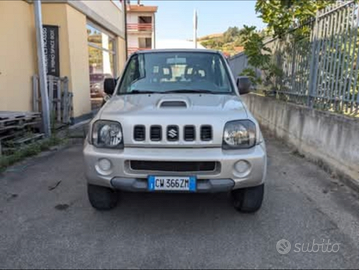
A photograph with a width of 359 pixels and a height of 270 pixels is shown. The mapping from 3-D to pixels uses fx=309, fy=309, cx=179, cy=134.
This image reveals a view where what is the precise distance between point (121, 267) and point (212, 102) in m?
1.83

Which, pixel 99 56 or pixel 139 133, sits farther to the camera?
pixel 99 56

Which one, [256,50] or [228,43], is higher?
[228,43]

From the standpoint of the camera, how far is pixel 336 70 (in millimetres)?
4902

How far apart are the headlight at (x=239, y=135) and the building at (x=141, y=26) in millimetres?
30534

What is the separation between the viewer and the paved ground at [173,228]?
8.46 ft

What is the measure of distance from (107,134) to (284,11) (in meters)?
6.29

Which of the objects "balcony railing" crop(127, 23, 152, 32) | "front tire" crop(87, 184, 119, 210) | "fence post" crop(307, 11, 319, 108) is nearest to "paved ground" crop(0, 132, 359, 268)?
"front tire" crop(87, 184, 119, 210)

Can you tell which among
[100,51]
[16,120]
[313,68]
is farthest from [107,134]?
[100,51]

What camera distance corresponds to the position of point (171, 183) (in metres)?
2.86

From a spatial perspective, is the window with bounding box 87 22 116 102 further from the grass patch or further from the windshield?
the windshield

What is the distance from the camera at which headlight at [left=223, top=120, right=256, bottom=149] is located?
292cm

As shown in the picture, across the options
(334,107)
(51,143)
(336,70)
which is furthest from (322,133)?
(51,143)

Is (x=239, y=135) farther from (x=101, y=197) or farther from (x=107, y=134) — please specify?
(x=101, y=197)

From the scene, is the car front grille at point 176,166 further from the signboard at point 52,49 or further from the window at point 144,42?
the window at point 144,42
